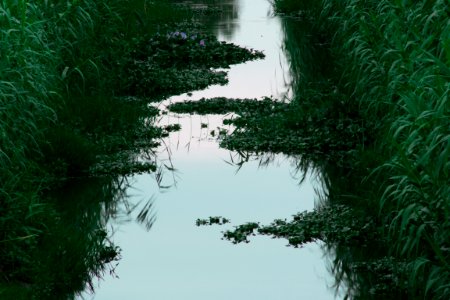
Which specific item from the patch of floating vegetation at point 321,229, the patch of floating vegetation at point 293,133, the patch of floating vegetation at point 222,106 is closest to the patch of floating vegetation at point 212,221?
the patch of floating vegetation at point 321,229

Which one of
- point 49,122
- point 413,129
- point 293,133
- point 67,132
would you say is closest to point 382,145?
point 413,129

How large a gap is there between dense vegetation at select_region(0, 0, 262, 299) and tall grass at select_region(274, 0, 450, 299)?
2.10 m

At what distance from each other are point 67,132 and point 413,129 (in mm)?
3643

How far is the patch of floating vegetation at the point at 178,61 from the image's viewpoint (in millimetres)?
13133

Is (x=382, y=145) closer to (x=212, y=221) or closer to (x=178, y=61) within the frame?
(x=212, y=221)

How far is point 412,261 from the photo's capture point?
6.54 m

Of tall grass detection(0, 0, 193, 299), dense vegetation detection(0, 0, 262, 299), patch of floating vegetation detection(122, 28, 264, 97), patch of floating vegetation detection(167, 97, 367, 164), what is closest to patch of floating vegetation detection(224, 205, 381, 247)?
dense vegetation detection(0, 0, 262, 299)

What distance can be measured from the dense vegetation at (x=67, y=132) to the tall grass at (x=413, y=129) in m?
2.10

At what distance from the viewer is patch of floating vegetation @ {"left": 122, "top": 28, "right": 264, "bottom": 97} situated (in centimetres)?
1313

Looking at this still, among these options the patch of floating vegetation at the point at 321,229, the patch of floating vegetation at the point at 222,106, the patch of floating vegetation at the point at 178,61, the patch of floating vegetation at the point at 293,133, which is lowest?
the patch of floating vegetation at the point at 321,229

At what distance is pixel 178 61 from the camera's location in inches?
589

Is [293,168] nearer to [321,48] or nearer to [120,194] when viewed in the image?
[120,194]

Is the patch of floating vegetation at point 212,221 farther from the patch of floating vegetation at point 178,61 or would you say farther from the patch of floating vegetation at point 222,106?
the patch of floating vegetation at point 178,61

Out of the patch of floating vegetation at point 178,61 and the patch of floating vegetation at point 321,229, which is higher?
the patch of floating vegetation at point 178,61
